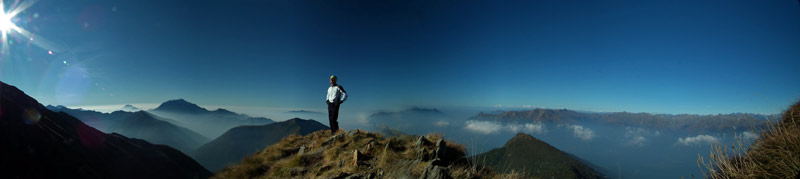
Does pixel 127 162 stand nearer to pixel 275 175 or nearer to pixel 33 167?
pixel 33 167

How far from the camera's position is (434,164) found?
17.3ft

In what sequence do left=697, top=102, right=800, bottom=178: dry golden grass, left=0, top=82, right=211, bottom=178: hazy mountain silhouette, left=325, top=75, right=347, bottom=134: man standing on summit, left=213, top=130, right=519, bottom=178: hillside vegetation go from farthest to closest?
left=0, top=82, right=211, bottom=178: hazy mountain silhouette
left=325, top=75, right=347, bottom=134: man standing on summit
left=213, top=130, right=519, bottom=178: hillside vegetation
left=697, top=102, right=800, bottom=178: dry golden grass

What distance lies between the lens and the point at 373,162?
6.63 meters

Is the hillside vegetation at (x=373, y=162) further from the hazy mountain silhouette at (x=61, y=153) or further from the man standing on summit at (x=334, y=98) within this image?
the hazy mountain silhouette at (x=61, y=153)

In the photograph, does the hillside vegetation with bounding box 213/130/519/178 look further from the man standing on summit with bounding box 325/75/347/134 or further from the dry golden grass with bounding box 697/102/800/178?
the dry golden grass with bounding box 697/102/800/178

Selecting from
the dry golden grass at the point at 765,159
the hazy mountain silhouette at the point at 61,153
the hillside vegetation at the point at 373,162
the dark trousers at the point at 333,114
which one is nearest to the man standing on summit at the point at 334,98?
the dark trousers at the point at 333,114

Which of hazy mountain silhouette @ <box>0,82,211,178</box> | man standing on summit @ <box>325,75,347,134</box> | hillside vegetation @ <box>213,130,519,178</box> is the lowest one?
hazy mountain silhouette @ <box>0,82,211,178</box>

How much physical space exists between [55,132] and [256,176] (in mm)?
132658

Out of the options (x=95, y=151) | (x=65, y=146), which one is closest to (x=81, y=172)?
(x=65, y=146)

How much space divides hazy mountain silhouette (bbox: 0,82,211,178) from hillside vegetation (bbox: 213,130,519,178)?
251 feet

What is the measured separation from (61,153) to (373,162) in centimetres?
11586

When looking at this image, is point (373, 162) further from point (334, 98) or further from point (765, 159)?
point (765, 159)

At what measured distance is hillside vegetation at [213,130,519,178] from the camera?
207 inches

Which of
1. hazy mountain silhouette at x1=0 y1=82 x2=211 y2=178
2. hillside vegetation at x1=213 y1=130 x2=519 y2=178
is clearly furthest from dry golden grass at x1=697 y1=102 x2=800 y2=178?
hazy mountain silhouette at x1=0 y1=82 x2=211 y2=178
